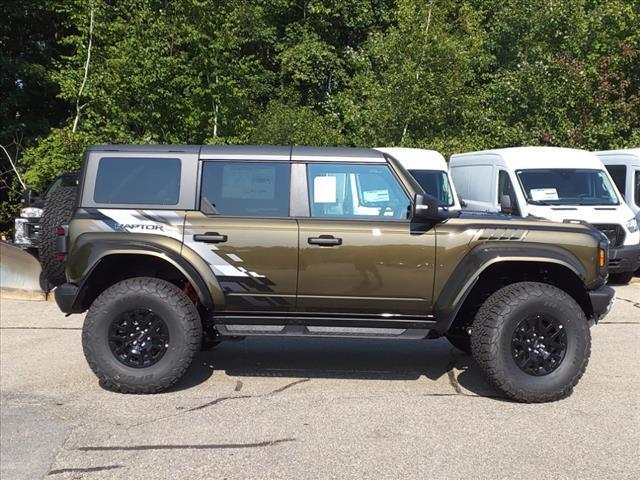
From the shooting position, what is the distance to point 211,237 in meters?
5.39

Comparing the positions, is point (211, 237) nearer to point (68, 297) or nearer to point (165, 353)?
point (165, 353)

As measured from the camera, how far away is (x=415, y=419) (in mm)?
4938

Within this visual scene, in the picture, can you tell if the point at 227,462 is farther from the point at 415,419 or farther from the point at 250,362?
the point at 250,362

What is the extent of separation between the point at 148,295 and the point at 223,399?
3.26 ft

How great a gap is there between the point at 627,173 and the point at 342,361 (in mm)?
8513

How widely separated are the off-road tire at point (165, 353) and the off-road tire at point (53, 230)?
1177mm

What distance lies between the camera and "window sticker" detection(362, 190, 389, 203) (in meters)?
5.59

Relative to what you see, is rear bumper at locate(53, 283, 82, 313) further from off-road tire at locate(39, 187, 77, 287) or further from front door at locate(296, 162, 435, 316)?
front door at locate(296, 162, 435, 316)

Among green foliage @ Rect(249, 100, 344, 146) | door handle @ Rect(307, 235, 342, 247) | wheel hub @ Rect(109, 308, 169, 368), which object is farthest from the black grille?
green foliage @ Rect(249, 100, 344, 146)

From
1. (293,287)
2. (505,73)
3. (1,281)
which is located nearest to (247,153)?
(293,287)

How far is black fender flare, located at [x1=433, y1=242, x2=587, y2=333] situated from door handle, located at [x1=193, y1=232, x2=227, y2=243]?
1.75 meters

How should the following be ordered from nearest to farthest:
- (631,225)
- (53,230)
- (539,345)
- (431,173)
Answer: (539,345), (53,230), (631,225), (431,173)

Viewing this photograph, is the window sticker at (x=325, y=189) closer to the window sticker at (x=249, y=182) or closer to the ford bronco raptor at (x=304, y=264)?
the ford bronco raptor at (x=304, y=264)

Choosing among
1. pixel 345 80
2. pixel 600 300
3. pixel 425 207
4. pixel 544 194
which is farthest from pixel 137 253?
pixel 345 80
